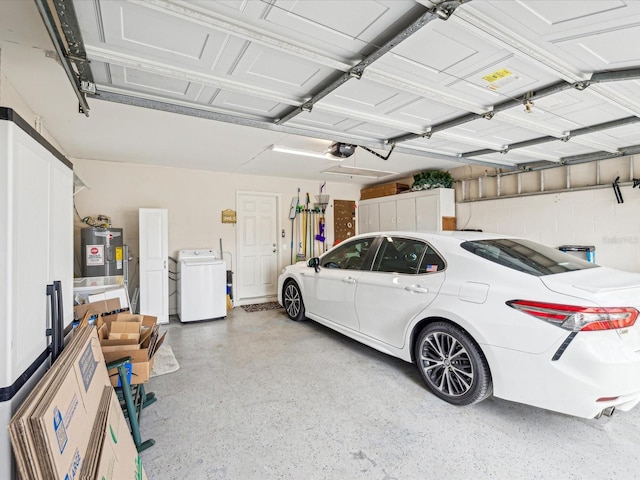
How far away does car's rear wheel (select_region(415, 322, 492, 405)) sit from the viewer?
2.16 meters

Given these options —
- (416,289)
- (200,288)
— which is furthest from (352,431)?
(200,288)

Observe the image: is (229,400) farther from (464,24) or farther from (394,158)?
(394,158)

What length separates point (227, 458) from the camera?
1789 millimetres

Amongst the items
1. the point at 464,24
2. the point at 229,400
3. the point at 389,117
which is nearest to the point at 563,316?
the point at 464,24

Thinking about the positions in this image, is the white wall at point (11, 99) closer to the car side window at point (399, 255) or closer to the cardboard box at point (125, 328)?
the cardboard box at point (125, 328)

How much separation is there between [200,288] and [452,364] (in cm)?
358

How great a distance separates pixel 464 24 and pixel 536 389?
2085mm

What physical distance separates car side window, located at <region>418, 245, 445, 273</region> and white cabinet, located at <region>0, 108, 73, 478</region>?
2.39 meters

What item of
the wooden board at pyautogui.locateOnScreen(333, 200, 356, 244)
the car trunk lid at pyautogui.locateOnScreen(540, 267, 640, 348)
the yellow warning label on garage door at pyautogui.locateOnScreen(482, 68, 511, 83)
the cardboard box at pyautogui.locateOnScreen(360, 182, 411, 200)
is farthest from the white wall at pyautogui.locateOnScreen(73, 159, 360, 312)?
the car trunk lid at pyautogui.locateOnScreen(540, 267, 640, 348)

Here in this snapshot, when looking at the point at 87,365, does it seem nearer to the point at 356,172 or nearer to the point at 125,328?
the point at 125,328

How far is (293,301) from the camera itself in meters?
4.50

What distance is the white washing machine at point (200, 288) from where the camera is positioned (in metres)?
4.54

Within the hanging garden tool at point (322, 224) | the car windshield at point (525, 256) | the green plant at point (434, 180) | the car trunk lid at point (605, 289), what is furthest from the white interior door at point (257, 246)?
the car trunk lid at point (605, 289)

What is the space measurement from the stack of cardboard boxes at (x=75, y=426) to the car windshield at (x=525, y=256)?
2.42 meters
